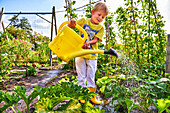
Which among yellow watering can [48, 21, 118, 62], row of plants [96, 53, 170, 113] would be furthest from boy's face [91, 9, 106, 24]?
row of plants [96, 53, 170, 113]

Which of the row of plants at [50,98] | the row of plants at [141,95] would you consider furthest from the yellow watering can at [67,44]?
the row of plants at [141,95]

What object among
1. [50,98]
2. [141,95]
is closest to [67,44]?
[50,98]

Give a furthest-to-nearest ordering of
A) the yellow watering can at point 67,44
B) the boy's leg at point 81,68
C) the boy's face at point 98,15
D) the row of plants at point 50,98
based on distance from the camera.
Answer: the boy's leg at point 81,68 → the boy's face at point 98,15 → the yellow watering can at point 67,44 → the row of plants at point 50,98

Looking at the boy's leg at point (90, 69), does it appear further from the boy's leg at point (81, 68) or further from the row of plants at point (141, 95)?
the row of plants at point (141, 95)

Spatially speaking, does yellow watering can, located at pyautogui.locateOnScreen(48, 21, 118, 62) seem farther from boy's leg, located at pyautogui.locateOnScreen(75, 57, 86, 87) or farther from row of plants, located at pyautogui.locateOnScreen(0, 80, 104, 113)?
boy's leg, located at pyautogui.locateOnScreen(75, 57, 86, 87)

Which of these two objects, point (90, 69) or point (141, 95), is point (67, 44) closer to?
point (90, 69)

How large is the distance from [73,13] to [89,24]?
6.75ft

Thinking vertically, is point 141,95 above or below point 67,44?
below

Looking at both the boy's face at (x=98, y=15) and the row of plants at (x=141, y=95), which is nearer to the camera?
the row of plants at (x=141, y=95)

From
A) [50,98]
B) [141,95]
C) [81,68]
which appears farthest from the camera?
[81,68]

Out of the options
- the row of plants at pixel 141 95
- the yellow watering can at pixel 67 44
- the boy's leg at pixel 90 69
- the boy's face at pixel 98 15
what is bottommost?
the row of plants at pixel 141 95

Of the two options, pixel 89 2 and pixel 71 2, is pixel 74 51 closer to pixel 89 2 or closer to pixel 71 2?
pixel 71 2

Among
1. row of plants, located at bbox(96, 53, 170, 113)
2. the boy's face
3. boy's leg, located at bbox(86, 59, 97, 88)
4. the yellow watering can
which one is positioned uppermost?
the boy's face

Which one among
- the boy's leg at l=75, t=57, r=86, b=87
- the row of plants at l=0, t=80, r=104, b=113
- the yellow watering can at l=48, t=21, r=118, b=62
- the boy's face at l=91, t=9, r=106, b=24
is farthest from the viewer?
the boy's leg at l=75, t=57, r=86, b=87
